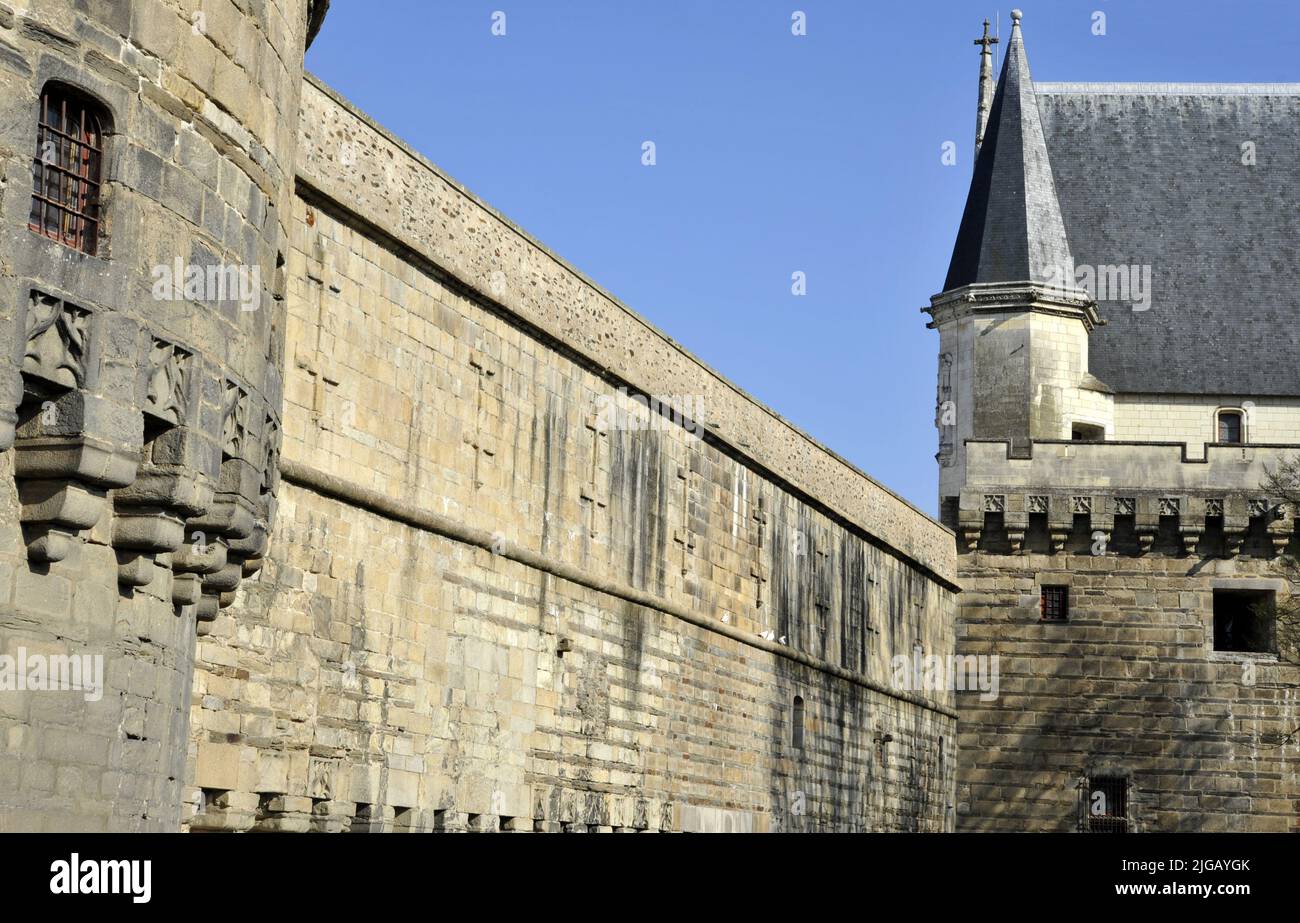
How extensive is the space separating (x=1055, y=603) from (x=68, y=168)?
21.5 metres

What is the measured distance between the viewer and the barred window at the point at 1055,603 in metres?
26.4

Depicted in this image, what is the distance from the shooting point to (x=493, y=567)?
13797 millimetres

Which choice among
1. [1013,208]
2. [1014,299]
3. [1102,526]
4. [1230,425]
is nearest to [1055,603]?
[1102,526]

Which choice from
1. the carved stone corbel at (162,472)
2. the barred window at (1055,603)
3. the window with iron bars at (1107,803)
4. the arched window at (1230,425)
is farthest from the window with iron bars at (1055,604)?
the carved stone corbel at (162,472)

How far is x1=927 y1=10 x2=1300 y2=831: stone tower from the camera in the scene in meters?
26.0

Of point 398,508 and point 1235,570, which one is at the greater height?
point 1235,570

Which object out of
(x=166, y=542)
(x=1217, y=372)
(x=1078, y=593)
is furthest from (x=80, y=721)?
(x=1217, y=372)

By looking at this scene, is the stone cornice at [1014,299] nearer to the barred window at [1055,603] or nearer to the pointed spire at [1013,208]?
the pointed spire at [1013,208]

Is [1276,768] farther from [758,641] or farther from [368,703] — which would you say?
[368,703]

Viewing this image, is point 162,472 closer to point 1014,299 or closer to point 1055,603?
point 1055,603

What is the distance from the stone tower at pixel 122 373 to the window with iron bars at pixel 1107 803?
1995 cm

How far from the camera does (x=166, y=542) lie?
690 cm
